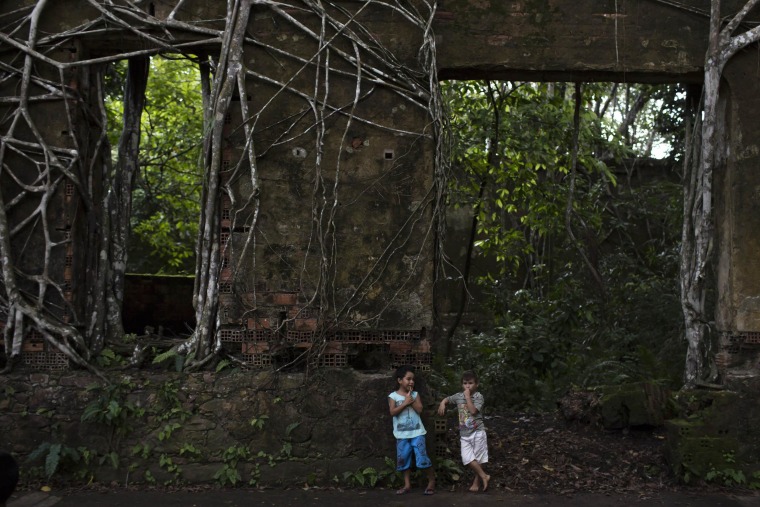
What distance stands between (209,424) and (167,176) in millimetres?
8712

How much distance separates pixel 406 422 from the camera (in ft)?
20.6

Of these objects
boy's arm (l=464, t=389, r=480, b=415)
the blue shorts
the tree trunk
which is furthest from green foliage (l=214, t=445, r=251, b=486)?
boy's arm (l=464, t=389, r=480, b=415)

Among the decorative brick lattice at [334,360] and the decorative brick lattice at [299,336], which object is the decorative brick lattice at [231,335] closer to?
the decorative brick lattice at [299,336]

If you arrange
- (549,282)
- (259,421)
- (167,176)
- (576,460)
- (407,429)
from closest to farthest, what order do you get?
(407,429) < (259,421) < (576,460) < (549,282) < (167,176)

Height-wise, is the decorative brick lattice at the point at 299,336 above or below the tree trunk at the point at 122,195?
below

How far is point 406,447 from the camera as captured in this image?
6.27 m

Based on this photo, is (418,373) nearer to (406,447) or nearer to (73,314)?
(406,447)

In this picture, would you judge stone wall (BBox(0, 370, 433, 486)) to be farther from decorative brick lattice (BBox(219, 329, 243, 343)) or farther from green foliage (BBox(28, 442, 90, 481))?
decorative brick lattice (BBox(219, 329, 243, 343))

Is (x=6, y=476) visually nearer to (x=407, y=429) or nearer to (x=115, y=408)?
(x=115, y=408)

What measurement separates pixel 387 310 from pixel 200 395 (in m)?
1.56

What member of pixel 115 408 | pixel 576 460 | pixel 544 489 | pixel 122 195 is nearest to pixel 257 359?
pixel 115 408

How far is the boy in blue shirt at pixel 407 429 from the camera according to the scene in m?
6.26

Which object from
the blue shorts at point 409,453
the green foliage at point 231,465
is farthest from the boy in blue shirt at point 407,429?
the green foliage at point 231,465

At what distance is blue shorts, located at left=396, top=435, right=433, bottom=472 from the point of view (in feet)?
20.5
